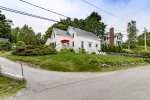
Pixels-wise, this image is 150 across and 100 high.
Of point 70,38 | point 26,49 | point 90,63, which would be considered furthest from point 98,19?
point 90,63

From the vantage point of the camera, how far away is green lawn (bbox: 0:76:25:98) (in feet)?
37.0

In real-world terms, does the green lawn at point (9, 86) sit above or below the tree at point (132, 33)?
below

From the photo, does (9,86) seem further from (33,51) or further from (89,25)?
(89,25)

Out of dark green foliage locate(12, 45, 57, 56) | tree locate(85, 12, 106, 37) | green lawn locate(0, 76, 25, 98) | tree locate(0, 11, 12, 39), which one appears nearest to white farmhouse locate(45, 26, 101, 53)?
dark green foliage locate(12, 45, 57, 56)

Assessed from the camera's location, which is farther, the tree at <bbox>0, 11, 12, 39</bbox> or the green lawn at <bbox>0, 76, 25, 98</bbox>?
the tree at <bbox>0, 11, 12, 39</bbox>

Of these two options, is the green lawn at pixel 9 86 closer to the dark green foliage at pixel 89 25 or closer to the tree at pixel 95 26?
the dark green foliage at pixel 89 25

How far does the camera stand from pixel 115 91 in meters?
10.7

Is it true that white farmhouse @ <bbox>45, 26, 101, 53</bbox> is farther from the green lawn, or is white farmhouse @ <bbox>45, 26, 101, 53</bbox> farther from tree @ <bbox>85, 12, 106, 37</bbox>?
the green lawn

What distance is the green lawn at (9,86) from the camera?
11281mm

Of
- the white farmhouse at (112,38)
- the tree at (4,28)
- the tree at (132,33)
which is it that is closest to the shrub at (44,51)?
the white farmhouse at (112,38)

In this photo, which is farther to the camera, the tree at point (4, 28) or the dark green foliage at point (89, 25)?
the dark green foliage at point (89, 25)

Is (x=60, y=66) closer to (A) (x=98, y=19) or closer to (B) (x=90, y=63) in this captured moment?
(B) (x=90, y=63)

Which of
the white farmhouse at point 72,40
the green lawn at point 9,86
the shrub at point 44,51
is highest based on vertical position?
the white farmhouse at point 72,40

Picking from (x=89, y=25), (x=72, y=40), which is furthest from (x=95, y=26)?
(x=72, y=40)
